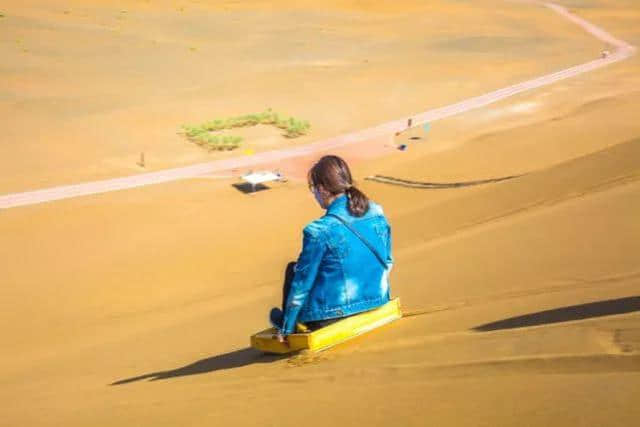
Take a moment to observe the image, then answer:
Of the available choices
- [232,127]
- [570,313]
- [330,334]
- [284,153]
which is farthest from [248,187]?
[570,313]

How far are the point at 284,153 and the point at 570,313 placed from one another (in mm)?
16111

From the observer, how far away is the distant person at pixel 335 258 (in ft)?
13.9

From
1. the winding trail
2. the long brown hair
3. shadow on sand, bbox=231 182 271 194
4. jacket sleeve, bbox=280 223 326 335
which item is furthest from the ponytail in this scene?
the winding trail

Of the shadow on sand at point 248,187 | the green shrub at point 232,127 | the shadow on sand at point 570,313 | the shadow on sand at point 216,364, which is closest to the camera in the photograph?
the shadow on sand at point 570,313

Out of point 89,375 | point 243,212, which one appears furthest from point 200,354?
point 243,212

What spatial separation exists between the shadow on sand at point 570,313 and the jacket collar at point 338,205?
2.94ft

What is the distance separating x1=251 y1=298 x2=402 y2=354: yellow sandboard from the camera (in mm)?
4344

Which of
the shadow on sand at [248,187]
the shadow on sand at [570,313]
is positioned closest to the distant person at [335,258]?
the shadow on sand at [570,313]

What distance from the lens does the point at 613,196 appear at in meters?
8.32

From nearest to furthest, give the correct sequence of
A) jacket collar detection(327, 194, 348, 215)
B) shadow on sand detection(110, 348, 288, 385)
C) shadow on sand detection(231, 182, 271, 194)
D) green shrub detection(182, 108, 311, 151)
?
1. jacket collar detection(327, 194, 348, 215)
2. shadow on sand detection(110, 348, 288, 385)
3. shadow on sand detection(231, 182, 271, 194)
4. green shrub detection(182, 108, 311, 151)

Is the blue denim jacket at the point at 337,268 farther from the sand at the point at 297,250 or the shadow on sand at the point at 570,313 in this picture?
the shadow on sand at the point at 570,313

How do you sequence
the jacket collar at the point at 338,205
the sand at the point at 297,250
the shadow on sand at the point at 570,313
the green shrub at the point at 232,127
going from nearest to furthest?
the sand at the point at 297,250
the shadow on sand at the point at 570,313
the jacket collar at the point at 338,205
the green shrub at the point at 232,127

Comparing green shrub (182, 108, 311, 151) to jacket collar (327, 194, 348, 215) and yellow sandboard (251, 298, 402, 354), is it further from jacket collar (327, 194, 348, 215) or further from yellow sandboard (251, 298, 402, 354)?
jacket collar (327, 194, 348, 215)

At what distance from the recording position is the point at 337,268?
14.1ft
